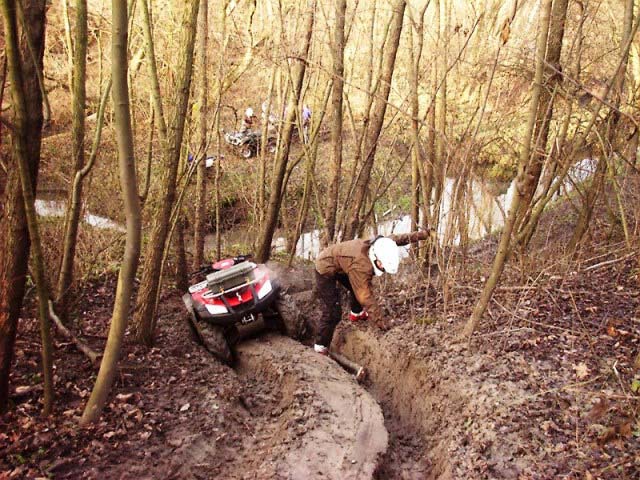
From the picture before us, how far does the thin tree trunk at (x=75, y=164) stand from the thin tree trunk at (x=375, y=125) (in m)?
3.98

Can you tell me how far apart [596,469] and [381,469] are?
5.82 feet

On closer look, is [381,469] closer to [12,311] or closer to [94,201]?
[12,311]

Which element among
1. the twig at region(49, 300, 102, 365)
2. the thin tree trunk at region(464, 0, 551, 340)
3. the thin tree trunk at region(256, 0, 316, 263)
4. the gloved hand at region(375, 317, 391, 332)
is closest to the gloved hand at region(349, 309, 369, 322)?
the gloved hand at region(375, 317, 391, 332)

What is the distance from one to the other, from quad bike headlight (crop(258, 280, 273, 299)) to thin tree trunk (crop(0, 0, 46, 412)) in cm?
299

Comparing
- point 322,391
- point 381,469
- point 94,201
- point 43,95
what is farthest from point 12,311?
point 94,201

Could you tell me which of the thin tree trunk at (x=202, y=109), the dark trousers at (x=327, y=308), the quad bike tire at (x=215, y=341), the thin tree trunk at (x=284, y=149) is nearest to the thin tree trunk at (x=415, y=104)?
the thin tree trunk at (x=284, y=149)

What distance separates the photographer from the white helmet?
5.98 metres

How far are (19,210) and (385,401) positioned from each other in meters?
4.46

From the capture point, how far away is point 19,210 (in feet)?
13.0

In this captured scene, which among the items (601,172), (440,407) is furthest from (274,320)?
(601,172)

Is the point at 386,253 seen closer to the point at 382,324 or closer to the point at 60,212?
the point at 382,324

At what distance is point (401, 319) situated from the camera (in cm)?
696

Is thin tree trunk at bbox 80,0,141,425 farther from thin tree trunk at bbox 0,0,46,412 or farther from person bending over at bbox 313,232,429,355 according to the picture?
person bending over at bbox 313,232,429,355

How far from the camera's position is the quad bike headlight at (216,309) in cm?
641
